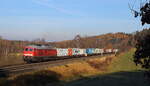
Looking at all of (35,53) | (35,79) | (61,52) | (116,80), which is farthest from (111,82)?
(61,52)

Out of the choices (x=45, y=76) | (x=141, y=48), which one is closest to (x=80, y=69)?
(x=45, y=76)

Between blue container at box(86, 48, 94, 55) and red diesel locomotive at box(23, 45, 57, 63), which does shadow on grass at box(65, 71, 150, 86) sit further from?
blue container at box(86, 48, 94, 55)

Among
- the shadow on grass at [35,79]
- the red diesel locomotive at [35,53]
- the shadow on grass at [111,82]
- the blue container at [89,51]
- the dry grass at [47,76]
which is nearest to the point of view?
the shadow on grass at [35,79]

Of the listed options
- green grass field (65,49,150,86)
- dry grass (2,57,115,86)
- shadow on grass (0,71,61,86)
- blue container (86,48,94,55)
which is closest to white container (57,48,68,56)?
dry grass (2,57,115,86)

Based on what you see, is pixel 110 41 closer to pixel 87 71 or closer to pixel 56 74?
pixel 87 71

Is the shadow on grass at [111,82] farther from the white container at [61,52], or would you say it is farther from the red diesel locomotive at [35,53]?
the white container at [61,52]

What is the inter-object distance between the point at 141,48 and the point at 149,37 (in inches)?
14.8

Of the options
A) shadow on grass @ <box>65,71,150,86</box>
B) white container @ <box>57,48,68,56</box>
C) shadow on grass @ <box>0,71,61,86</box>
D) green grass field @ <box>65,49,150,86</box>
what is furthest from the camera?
white container @ <box>57,48,68,56</box>

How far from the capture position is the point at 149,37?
6887 millimetres

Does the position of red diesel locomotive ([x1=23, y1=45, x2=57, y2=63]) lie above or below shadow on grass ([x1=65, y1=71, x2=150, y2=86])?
above

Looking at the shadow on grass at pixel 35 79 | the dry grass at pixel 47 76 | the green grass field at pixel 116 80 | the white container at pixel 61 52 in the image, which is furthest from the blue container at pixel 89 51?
the shadow on grass at pixel 35 79

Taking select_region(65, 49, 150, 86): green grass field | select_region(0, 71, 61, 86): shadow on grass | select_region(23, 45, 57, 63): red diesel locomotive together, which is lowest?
select_region(65, 49, 150, 86): green grass field

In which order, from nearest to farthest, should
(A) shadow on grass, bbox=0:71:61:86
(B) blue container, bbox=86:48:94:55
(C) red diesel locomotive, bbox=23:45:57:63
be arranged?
(A) shadow on grass, bbox=0:71:61:86, (C) red diesel locomotive, bbox=23:45:57:63, (B) blue container, bbox=86:48:94:55

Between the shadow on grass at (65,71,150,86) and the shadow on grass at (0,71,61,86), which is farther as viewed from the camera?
the shadow on grass at (65,71,150,86)
